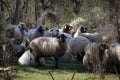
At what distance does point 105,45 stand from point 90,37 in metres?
5.58

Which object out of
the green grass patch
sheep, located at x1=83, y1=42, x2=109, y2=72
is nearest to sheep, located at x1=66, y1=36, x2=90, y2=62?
the green grass patch

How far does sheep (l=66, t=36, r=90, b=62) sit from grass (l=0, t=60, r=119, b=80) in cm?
59

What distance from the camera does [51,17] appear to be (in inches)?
1109

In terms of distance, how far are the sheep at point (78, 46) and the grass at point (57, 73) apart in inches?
23.4

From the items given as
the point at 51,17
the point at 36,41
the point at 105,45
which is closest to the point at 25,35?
the point at 36,41

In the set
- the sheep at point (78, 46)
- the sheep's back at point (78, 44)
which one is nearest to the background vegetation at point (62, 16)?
the sheep at point (78, 46)

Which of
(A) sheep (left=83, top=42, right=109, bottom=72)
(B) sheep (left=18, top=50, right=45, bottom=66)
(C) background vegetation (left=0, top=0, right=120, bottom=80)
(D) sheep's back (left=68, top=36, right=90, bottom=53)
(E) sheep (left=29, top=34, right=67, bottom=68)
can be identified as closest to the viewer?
(C) background vegetation (left=0, top=0, right=120, bottom=80)

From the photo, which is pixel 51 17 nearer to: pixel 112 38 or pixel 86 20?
pixel 86 20

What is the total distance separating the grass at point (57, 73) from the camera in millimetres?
11656

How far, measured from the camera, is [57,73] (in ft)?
41.7

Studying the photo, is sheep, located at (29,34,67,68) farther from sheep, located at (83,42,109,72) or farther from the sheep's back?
the sheep's back

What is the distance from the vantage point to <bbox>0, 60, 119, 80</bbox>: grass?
11656 mm

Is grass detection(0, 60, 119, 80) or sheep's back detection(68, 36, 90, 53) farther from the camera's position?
sheep's back detection(68, 36, 90, 53)

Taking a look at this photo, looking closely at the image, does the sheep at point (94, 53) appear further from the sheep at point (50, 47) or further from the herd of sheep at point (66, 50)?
the sheep at point (50, 47)
